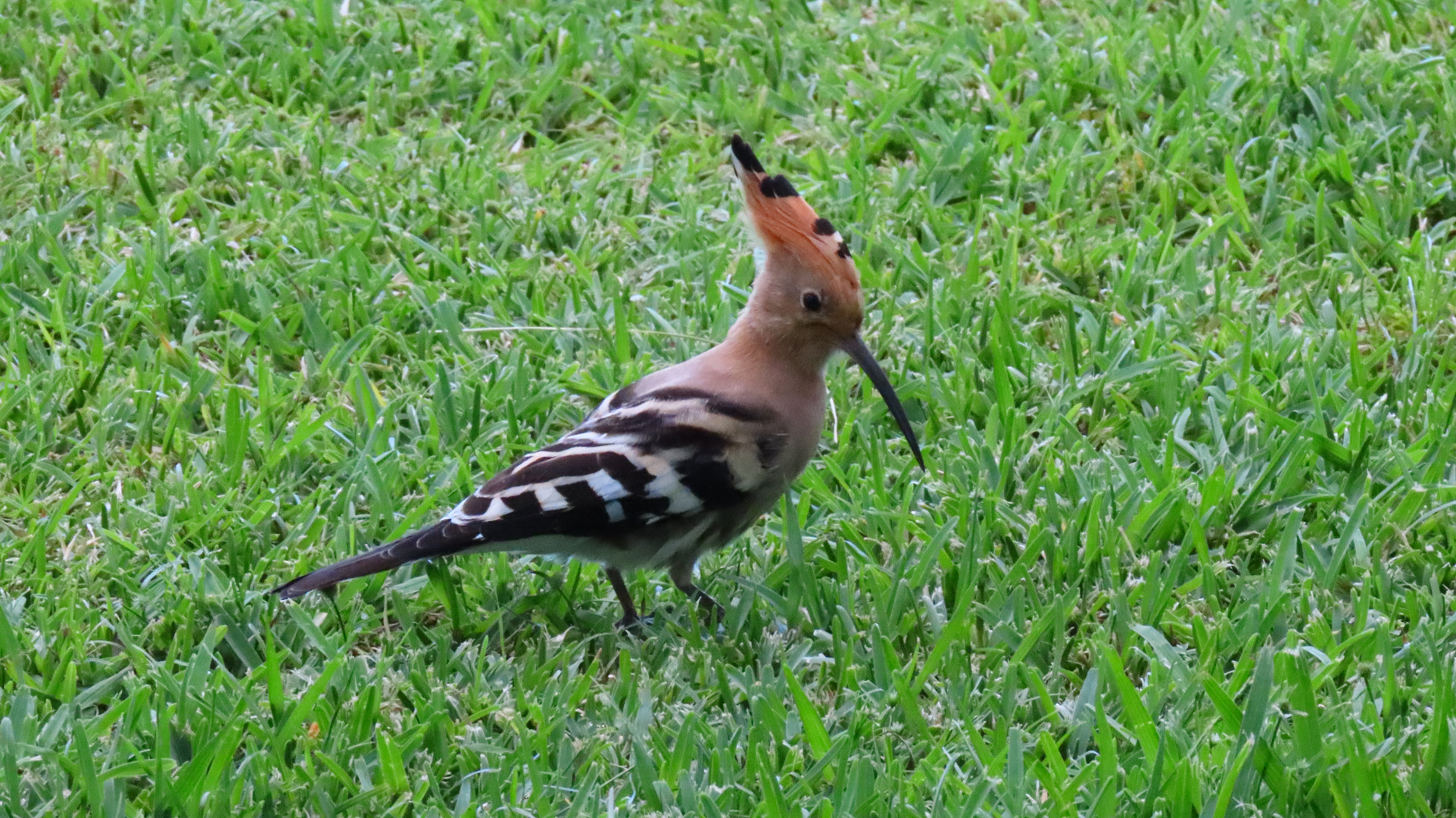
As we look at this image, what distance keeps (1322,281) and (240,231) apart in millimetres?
3192

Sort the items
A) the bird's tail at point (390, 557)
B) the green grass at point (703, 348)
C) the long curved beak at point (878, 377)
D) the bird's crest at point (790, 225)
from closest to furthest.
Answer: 1. the green grass at point (703, 348)
2. the bird's tail at point (390, 557)
3. the bird's crest at point (790, 225)
4. the long curved beak at point (878, 377)

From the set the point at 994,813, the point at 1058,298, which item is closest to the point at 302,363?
the point at 1058,298

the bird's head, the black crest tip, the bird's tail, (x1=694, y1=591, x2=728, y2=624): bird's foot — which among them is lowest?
(x1=694, y1=591, x2=728, y2=624): bird's foot

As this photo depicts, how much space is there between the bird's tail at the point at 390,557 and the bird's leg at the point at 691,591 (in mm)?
537

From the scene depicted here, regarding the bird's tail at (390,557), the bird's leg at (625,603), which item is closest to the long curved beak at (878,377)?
the bird's leg at (625,603)

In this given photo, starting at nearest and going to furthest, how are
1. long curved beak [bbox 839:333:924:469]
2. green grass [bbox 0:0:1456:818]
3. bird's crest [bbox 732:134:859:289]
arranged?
1. green grass [bbox 0:0:1456:818]
2. bird's crest [bbox 732:134:859:289]
3. long curved beak [bbox 839:333:924:469]

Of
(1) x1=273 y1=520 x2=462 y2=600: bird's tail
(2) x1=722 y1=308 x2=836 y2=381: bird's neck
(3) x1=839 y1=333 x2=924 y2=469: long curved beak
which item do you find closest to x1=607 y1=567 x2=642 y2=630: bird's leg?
(1) x1=273 y1=520 x2=462 y2=600: bird's tail

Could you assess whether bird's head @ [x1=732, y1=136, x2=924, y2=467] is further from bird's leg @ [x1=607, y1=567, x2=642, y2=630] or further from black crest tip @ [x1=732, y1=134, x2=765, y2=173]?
bird's leg @ [x1=607, y1=567, x2=642, y2=630]

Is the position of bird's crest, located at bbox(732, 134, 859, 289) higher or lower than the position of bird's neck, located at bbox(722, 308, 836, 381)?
higher

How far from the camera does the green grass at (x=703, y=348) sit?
3.34 m

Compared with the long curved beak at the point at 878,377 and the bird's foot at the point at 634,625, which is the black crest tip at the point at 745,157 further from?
the bird's foot at the point at 634,625

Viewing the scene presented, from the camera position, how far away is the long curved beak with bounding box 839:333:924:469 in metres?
3.90

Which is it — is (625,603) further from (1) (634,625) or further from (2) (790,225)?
(2) (790,225)

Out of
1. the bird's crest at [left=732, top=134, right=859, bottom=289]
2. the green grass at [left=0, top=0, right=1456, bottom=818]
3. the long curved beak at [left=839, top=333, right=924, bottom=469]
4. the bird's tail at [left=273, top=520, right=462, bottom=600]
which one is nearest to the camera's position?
the green grass at [left=0, top=0, right=1456, bottom=818]
